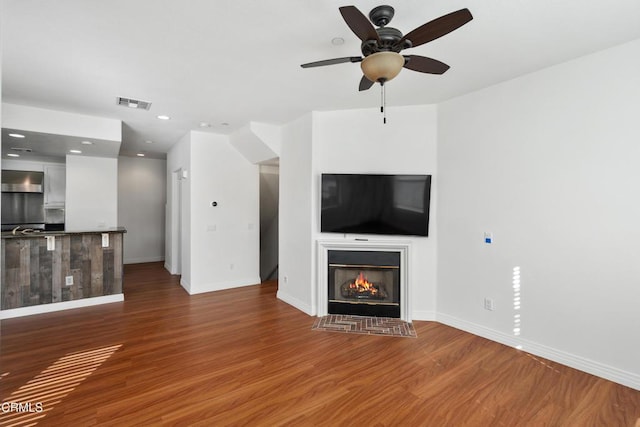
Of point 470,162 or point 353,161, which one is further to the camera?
point 353,161

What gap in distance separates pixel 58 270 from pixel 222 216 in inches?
91.7

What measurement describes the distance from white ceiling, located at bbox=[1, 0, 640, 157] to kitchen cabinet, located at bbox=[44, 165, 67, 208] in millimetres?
3543

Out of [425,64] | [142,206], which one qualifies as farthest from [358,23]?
[142,206]

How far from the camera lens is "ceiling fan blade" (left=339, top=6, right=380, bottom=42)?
1.70 m

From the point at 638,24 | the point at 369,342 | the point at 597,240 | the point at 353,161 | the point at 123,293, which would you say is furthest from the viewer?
the point at 123,293

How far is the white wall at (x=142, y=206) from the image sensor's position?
7352mm

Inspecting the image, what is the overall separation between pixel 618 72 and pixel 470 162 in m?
1.35

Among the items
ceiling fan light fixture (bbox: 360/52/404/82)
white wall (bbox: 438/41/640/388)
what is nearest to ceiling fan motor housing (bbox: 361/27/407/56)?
ceiling fan light fixture (bbox: 360/52/404/82)

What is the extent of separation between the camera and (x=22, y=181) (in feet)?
20.3

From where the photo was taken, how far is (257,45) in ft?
8.15

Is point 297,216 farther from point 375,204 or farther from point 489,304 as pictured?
point 489,304

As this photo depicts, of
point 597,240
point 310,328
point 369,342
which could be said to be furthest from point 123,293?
point 597,240

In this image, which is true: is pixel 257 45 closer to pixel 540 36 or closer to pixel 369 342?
pixel 540 36

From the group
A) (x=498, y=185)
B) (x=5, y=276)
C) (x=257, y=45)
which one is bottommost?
(x=5, y=276)
